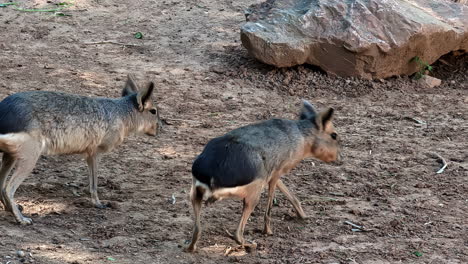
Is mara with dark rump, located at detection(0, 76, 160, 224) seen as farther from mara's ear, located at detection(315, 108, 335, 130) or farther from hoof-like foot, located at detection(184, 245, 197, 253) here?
mara's ear, located at detection(315, 108, 335, 130)

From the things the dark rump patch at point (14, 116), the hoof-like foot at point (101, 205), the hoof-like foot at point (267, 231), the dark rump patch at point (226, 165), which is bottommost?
the hoof-like foot at point (101, 205)

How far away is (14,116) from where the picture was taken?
209 inches

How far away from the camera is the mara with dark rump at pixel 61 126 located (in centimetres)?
534

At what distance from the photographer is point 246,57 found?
9750 mm

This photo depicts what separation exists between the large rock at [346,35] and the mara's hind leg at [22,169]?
429cm

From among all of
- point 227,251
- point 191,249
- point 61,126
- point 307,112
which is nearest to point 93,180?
point 61,126

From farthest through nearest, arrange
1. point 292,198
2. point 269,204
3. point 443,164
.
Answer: point 443,164
point 292,198
point 269,204

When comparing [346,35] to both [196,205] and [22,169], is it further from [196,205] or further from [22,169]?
[22,169]

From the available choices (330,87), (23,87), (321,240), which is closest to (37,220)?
(321,240)

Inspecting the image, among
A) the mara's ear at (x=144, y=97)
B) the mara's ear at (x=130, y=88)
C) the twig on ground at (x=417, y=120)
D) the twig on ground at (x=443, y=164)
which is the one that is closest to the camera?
Answer: the mara's ear at (x=144, y=97)

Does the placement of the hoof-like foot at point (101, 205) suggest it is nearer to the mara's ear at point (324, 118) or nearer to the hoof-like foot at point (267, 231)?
Answer: the hoof-like foot at point (267, 231)

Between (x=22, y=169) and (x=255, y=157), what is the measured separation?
181 centimetres

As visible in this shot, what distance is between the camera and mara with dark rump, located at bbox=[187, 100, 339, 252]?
4891mm

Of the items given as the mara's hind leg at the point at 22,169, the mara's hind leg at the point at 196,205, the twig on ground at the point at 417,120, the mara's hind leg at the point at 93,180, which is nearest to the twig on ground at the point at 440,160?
the twig on ground at the point at 417,120
